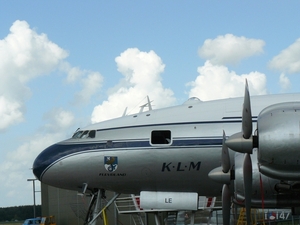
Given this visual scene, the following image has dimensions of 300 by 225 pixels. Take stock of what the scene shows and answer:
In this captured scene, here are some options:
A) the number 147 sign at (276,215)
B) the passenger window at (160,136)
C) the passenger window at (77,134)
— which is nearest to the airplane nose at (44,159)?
the passenger window at (77,134)

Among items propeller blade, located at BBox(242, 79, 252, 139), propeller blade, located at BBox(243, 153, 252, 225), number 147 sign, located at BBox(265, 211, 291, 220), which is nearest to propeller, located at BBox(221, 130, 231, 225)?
propeller blade, located at BBox(243, 153, 252, 225)

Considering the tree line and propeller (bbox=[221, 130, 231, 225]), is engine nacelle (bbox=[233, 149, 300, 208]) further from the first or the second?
the tree line

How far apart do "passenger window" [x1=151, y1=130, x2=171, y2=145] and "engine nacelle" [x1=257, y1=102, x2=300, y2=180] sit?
16.0 feet

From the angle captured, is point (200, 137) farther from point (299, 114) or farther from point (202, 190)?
point (299, 114)

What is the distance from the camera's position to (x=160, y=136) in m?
15.7

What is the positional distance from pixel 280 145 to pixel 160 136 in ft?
18.5

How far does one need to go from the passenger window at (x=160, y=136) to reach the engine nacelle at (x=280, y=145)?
16.0ft

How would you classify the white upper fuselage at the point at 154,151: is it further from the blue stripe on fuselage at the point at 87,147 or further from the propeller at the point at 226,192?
the propeller at the point at 226,192

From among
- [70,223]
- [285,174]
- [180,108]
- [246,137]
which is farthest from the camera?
[70,223]

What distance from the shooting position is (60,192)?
42.5 m

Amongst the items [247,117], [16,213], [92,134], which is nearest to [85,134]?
[92,134]

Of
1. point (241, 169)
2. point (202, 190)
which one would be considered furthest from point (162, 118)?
point (241, 169)

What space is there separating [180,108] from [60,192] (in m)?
27.9

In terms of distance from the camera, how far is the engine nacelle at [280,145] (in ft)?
34.1
